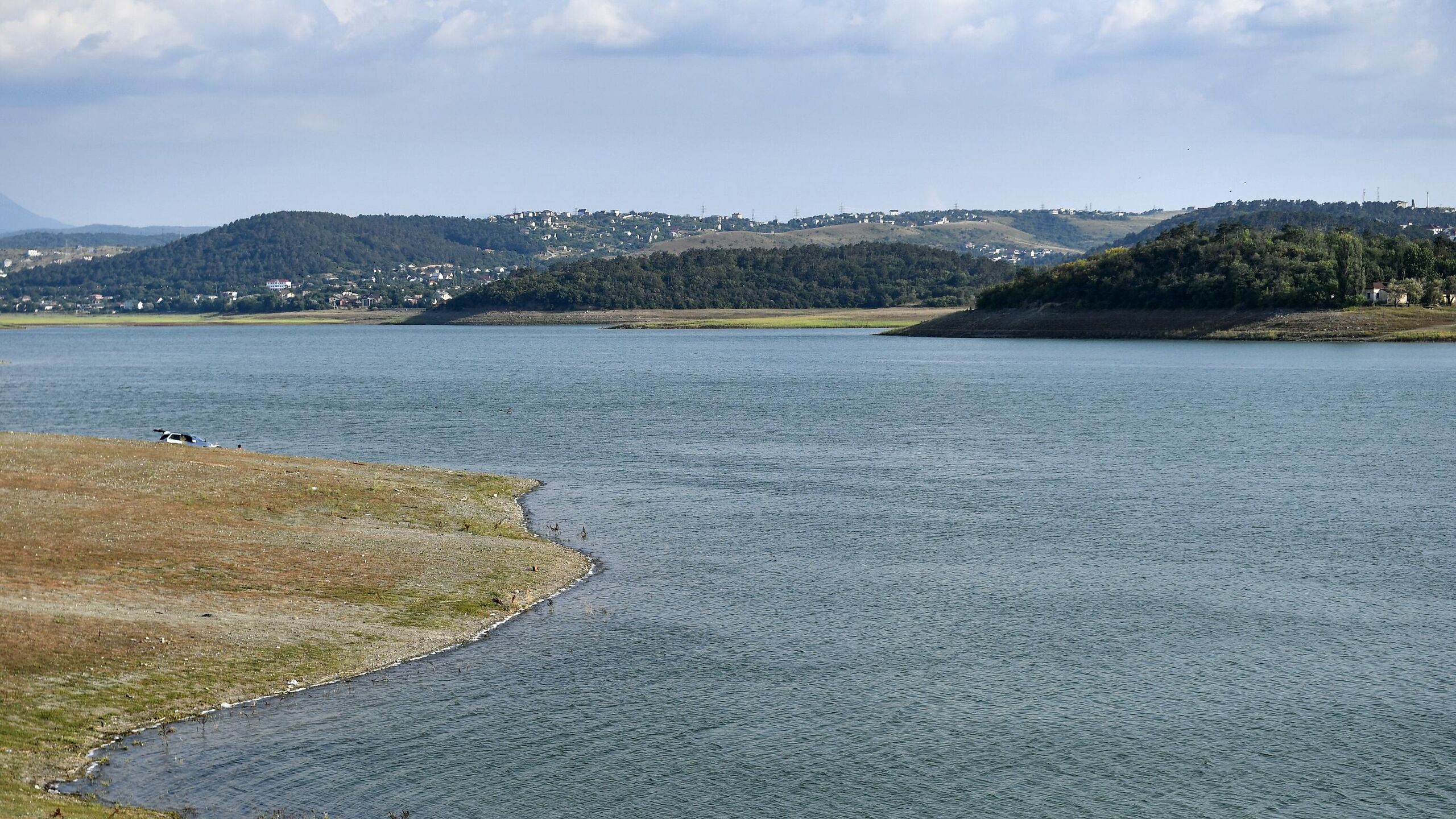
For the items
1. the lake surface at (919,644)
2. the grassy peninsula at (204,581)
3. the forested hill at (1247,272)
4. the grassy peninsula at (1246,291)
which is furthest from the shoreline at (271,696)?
the forested hill at (1247,272)

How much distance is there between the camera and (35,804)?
15297mm

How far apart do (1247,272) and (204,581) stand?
13915 centimetres

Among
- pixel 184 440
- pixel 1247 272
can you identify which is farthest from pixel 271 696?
pixel 1247 272

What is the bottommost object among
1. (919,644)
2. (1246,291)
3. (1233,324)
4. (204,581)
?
(919,644)

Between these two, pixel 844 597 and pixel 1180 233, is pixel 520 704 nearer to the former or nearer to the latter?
pixel 844 597

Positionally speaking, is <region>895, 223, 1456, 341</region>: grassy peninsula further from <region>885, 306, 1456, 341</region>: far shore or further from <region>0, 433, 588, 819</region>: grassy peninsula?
<region>0, 433, 588, 819</region>: grassy peninsula

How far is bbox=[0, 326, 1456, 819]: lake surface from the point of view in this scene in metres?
18.1

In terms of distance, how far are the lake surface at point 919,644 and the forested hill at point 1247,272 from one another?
3393 inches

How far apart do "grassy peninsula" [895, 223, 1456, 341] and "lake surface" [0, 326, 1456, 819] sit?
275 ft

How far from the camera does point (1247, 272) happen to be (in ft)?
480

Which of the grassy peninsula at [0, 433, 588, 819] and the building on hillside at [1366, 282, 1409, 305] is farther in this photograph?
the building on hillside at [1366, 282, 1409, 305]

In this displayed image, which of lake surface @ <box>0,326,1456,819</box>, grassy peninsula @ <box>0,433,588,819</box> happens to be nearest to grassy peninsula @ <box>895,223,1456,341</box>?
lake surface @ <box>0,326,1456,819</box>

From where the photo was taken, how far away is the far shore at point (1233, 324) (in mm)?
137875

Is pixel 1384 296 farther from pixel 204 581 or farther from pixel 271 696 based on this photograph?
pixel 271 696
